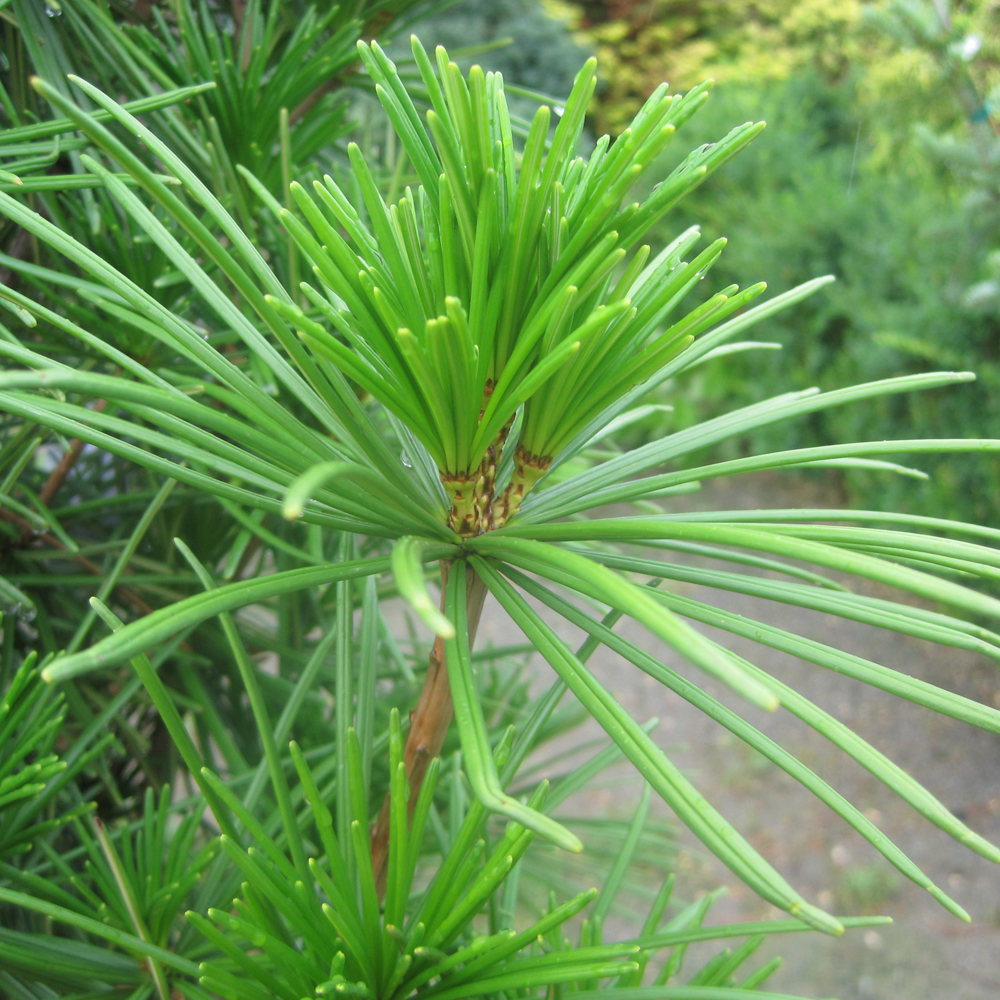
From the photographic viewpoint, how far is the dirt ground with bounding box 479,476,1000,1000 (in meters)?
1.82

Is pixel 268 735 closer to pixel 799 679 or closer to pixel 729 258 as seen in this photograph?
pixel 799 679

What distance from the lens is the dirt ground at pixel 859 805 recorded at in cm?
182

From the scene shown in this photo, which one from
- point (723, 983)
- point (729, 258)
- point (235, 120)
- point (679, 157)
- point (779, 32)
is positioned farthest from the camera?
point (779, 32)

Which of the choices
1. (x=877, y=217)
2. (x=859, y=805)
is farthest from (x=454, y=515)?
(x=877, y=217)

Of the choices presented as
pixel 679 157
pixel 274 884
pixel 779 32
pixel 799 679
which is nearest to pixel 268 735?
pixel 274 884

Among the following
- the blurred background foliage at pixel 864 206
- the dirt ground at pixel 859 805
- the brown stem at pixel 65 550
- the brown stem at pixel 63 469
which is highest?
the blurred background foliage at pixel 864 206

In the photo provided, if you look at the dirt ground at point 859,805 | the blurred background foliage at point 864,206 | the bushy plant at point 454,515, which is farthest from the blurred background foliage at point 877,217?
the bushy plant at point 454,515

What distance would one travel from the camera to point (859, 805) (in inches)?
85.7

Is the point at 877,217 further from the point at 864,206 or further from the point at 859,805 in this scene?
the point at 859,805

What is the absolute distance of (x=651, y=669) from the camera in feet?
0.88

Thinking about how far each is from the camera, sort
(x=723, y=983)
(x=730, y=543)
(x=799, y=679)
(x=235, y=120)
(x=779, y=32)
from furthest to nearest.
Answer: (x=779, y=32) → (x=799, y=679) → (x=235, y=120) → (x=723, y=983) → (x=730, y=543)

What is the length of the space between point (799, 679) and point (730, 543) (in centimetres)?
272

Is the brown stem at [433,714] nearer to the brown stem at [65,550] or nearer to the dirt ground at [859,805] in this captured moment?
the brown stem at [65,550]

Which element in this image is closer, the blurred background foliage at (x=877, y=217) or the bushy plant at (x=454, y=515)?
the bushy plant at (x=454, y=515)
